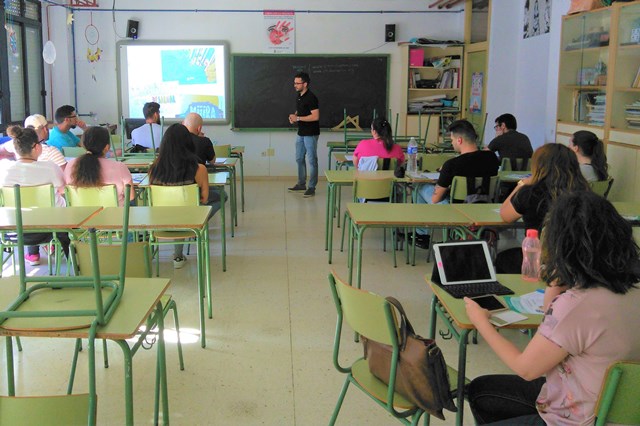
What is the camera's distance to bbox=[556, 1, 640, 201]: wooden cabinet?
539 cm

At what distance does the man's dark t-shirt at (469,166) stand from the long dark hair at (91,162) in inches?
93.9

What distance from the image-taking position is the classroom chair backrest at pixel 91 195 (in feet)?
14.4

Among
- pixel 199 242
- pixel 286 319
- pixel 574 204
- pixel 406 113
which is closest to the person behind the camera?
pixel 574 204

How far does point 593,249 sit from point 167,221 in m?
2.40

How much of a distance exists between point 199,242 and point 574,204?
7.65ft

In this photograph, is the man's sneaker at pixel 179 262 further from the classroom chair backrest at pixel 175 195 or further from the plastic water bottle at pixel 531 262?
the plastic water bottle at pixel 531 262

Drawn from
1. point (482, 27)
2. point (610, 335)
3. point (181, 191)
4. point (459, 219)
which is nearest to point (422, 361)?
point (610, 335)

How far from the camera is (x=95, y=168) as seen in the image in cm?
446

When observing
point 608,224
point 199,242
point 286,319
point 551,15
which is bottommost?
point 286,319

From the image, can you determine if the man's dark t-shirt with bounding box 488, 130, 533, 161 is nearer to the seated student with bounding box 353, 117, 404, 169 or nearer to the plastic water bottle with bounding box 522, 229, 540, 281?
the seated student with bounding box 353, 117, 404, 169

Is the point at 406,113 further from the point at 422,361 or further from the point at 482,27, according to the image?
the point at 422,361

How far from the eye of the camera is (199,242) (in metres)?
3.71

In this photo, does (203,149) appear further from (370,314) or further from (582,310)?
(582,310)

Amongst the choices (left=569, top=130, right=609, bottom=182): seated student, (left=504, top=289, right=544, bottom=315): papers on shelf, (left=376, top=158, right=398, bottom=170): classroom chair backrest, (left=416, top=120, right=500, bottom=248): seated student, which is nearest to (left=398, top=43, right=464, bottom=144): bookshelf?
(left=376, top=158, right=398, bottom=170): classroom chair backrest
